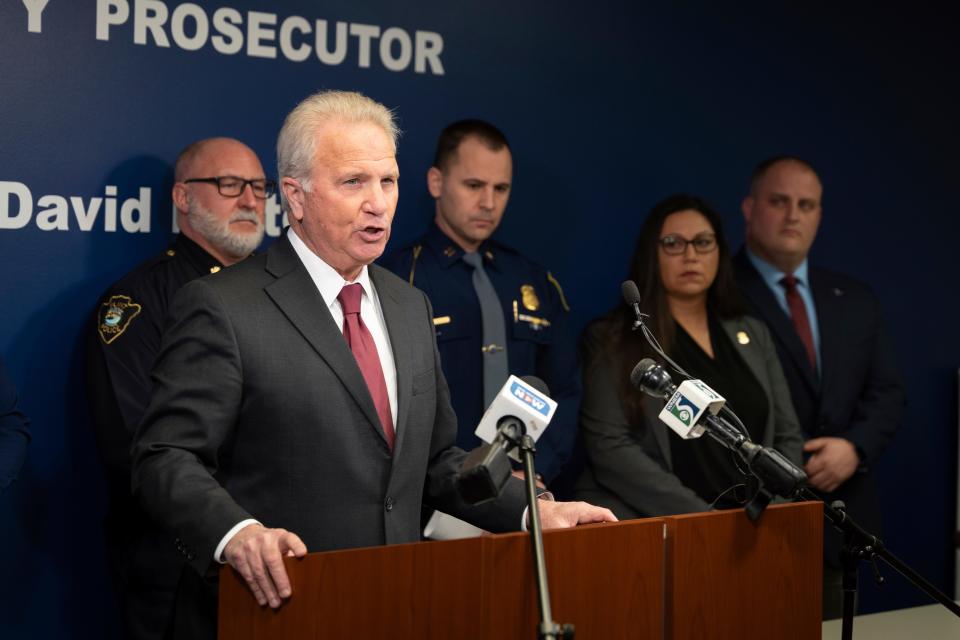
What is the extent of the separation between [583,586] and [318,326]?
2.33ft

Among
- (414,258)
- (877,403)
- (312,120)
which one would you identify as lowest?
(877,403)

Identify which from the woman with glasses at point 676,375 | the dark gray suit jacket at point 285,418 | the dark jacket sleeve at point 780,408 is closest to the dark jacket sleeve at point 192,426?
the dark gray suit jacket at point 285,418

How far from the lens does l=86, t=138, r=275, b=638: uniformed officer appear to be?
11.0 feet

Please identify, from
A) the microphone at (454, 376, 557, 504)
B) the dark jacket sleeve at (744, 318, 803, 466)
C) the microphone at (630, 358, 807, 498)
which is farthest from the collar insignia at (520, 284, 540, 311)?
the microphone at (454, 376, 557, 504)

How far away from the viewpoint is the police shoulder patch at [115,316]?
340cm

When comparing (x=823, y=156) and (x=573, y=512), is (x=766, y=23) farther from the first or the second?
(x=573, y=512)

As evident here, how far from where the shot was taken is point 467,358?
3826 mm

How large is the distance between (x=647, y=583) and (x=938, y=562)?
403cm

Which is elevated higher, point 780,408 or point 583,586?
point 780,408

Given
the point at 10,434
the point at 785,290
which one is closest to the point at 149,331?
the point at 10,434

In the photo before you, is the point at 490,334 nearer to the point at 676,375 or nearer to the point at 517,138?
the point at 676,375

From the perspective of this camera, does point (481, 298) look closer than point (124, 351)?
No

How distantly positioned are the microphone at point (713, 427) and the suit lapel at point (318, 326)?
1.70ft

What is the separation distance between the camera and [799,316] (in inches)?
178
